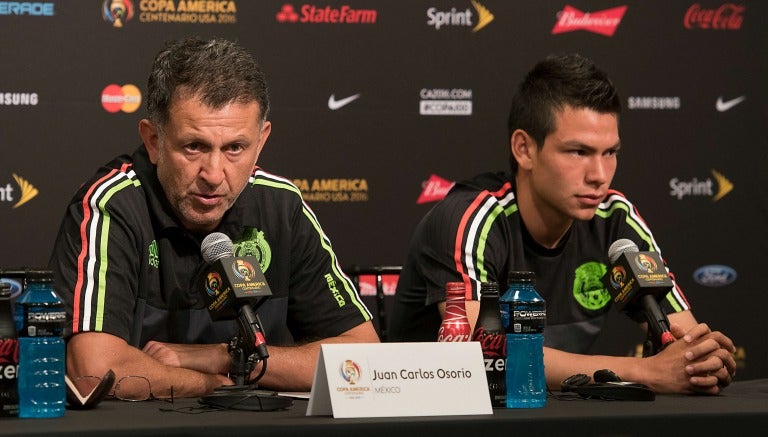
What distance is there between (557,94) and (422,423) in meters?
1.56

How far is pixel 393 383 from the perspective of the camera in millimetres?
1775

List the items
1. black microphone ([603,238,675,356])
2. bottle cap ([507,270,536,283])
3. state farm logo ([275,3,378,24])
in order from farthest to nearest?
state farm logo ([275,3,378,24]) < black microphone ([603,238,675,356]) < bottle cap ([507,270,536,283])

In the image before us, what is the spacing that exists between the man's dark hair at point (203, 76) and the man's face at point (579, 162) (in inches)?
33.0

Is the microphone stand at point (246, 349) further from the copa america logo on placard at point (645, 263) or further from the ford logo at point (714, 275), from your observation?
the ford logo at point (714, 275)

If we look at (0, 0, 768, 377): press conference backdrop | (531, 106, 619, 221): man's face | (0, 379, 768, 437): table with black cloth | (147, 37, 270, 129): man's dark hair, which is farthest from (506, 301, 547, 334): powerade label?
(0, 0, 768, 377): press conference backdrop

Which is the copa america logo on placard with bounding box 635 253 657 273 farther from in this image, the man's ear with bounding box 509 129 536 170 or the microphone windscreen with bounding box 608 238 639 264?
the man's ear with bounding box 509 129 536 170

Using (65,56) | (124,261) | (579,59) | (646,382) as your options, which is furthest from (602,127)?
(65,56)

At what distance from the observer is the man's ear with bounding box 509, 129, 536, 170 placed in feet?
10.1

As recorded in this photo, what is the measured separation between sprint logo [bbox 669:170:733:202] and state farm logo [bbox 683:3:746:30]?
64 centimetres

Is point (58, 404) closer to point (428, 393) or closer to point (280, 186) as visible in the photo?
point (428, 393)

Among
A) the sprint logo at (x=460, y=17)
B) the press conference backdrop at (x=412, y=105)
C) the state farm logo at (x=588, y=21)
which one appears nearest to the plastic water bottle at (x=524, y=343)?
the press conference backdrop at (x=412, y=105)

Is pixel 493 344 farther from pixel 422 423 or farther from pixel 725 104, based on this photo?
pixel 725 104

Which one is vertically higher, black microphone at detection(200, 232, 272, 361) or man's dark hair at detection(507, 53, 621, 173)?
man's dark hair at detection(507, 53, 621, 173)

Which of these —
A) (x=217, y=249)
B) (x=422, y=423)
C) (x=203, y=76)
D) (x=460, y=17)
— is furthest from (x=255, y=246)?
(x=460, y=17)
